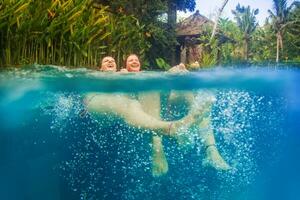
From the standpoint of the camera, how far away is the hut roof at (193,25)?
13.7 feet

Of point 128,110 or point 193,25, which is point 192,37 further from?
point 128,110

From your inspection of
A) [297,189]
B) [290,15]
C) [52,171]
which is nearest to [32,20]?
[52,171]

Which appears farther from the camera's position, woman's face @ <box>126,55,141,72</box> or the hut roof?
the hut roof

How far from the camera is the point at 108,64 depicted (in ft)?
13.1

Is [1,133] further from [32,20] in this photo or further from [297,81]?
[297,81]

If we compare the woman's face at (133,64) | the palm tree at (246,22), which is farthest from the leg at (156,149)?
the palm tree at (246,22)

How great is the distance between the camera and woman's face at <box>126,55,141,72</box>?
4059 millimetres

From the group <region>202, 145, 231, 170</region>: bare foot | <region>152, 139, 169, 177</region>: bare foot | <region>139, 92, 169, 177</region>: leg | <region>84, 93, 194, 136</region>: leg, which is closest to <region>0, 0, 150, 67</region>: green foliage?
<region>84, 93, 194, 136</region>: leg

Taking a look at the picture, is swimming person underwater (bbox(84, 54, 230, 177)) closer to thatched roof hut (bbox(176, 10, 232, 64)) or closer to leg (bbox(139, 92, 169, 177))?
leg (bbox(139, 92, 169, 177))

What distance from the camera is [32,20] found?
12.2 feet

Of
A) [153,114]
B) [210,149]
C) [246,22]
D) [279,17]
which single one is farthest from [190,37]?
[210,149]

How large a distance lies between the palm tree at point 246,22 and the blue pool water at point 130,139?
251 millimetres

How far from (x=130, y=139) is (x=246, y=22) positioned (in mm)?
1384

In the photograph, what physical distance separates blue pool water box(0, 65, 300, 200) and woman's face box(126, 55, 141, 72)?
0.06 meters
